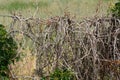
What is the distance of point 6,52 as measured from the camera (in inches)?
280

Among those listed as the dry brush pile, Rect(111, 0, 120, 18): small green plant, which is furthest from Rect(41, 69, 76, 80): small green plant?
Rect(111, 0, 120, 18): small green plant

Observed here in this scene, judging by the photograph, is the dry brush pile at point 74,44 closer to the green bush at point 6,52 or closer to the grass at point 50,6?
the green bush at point 6,52

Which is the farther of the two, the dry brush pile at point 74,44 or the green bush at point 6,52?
the green bush at point 6,52

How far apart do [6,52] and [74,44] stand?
35.8 inches

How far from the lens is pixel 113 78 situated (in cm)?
711

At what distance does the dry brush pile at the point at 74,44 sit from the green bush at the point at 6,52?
0.39 ft

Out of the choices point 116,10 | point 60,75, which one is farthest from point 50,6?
point 60,75

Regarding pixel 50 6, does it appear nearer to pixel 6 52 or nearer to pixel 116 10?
pixel 116 10

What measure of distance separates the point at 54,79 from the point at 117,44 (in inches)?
39.2

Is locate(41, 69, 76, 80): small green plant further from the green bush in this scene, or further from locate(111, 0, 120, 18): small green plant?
locate(111, 0, 120, 18): small green plant

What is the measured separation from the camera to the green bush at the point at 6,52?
7.05m

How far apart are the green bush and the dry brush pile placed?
0.39 feet

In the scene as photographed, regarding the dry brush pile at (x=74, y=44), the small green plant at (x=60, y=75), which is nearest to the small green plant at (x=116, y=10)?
the dry brush pile at (x=74, y=44)

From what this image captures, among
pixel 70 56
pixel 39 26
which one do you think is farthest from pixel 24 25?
pixel 70 56
